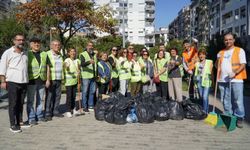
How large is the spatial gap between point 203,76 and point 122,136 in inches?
118

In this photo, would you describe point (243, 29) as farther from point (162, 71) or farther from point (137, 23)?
point (162, 71)

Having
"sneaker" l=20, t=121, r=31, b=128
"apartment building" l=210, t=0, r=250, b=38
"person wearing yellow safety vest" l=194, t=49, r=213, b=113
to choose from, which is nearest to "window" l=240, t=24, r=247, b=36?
"apartment building" l=210, t=0, r=250, b=38

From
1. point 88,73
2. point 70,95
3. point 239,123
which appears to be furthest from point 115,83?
point 239,123

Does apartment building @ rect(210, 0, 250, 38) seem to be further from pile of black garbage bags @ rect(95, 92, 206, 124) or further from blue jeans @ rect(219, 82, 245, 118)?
blue jeans @ rect(219, 82, 245, 118)

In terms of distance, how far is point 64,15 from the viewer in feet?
52.0

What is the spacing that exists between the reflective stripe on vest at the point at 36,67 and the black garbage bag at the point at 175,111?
127 inches

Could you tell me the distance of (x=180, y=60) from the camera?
9.26 metres

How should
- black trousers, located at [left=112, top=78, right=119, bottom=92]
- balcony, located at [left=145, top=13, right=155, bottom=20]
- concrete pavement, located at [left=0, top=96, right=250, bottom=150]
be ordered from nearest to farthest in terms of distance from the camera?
concrete pavement, located at [left=0, top=96, right=250, bottom=150]
black trousers, located at [left=112, top=78, right=119, bottom=92]
balcony, located at [left=145, top=13, right=155, bottom=20]

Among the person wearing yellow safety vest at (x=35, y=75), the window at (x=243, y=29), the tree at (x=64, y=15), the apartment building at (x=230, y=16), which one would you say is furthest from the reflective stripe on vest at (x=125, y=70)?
the window at (x=243, y=29)

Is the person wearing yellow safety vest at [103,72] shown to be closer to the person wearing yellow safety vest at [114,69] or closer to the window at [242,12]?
the person wearing yellow safety vest at [114,69]

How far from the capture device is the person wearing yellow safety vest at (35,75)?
7312 millimetres

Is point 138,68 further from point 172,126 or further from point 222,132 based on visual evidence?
point 222,132

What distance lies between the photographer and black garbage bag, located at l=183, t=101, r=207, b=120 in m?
8.03

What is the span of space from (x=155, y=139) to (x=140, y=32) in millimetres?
76494
